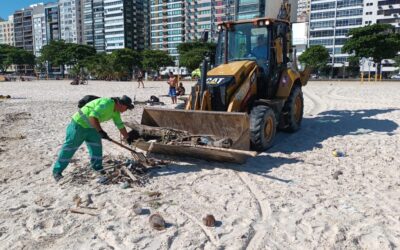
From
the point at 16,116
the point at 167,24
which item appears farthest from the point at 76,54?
the point at 16,116

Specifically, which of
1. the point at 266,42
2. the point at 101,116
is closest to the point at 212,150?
the point at 101,116

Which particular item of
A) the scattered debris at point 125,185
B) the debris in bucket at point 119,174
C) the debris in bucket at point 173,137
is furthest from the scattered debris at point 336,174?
the scattered debris at point 125,185

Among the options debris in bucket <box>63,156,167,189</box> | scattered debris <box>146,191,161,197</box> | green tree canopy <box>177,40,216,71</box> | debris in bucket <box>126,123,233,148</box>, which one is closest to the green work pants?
debris in bucket <box>63,156,167,189</box>

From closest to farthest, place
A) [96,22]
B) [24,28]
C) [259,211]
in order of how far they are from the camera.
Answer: [259,211] < [96,22] < [24,28]

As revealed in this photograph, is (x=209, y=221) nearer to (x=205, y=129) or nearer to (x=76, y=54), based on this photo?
(x=205, y=129)

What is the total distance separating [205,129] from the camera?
24.2 feet

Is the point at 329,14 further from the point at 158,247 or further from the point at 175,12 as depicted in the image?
the point at 158,247

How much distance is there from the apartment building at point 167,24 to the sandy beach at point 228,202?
11308 cm

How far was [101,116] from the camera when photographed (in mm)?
5770

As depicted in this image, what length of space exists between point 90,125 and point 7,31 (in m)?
196

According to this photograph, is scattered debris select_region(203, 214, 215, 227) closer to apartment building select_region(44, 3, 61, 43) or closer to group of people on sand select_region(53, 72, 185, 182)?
group of people on sand select_region(53, 72, 185, 182)

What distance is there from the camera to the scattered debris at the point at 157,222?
430cm

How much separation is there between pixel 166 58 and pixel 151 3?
5939cm

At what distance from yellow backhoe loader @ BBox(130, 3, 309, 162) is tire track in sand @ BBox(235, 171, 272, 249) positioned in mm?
451
